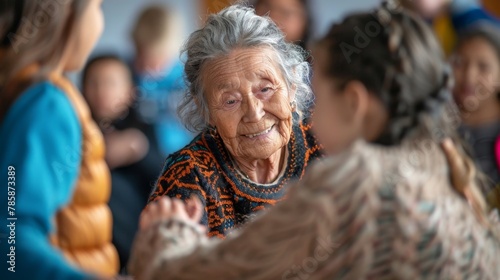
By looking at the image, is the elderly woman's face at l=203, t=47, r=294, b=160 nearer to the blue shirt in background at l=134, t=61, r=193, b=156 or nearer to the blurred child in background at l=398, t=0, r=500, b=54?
the blue shirt in background at l=134, t=61, r=193, b=156

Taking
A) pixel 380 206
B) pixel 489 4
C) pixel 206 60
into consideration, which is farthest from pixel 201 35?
pixel 489 4

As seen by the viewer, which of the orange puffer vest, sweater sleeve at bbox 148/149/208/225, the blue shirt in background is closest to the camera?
the orange puffer vest

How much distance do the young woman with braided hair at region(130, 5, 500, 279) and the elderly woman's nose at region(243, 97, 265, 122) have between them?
770 mm

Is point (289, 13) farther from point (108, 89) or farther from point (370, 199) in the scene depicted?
point (370, 199)

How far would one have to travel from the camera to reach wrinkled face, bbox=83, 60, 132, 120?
153 inches

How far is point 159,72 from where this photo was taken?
4.18 metres

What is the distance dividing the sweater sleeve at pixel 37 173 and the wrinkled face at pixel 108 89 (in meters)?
1.81

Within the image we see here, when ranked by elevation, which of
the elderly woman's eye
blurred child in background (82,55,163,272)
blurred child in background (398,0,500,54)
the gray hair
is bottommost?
blurred child in background (82,55,163,272)

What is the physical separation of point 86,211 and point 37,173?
18cm

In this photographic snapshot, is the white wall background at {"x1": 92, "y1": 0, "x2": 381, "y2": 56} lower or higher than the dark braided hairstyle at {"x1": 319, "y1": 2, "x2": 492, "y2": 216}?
lower

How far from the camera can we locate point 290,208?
1.72 meters

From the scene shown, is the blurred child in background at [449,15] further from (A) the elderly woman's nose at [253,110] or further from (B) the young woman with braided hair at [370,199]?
(B) the young woman with braided hair at [370,199]

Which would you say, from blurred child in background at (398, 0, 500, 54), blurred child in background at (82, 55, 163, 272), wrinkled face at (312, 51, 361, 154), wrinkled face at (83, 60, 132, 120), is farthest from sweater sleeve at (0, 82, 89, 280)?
blurred child in background at (398, 0, 500, 54)

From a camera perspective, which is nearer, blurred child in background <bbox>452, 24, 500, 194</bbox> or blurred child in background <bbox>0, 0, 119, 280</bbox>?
blurred child in background <bbox>0, 0, 119, 280</bbox>
